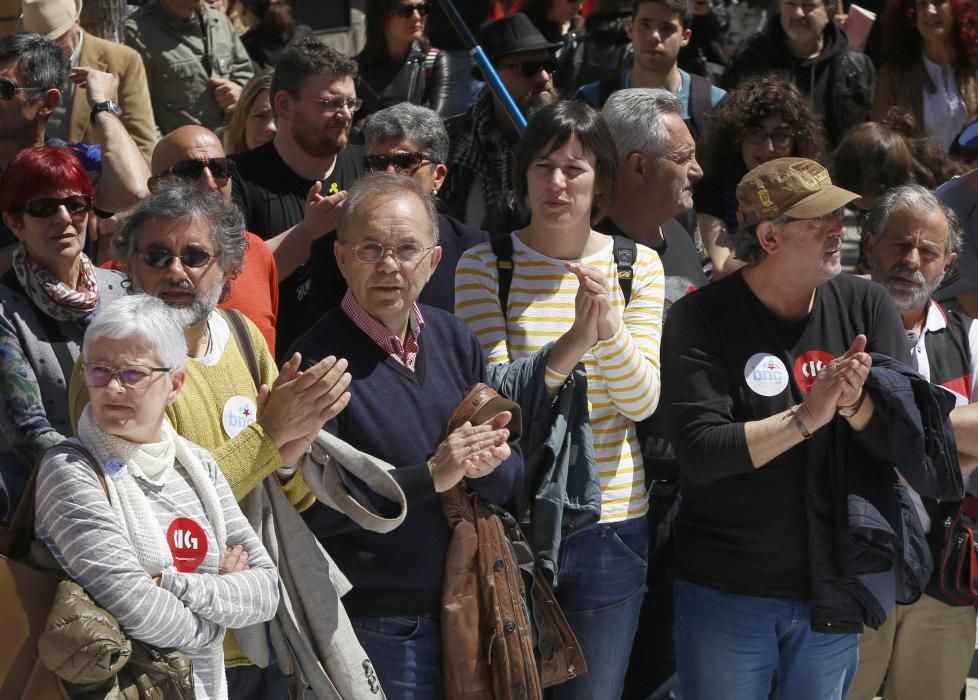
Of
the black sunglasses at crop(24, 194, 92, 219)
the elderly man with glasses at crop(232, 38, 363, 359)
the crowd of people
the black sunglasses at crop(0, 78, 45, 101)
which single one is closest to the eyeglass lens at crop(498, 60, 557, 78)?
the elderly man with glasses at crop(232, 38, 363, 359)

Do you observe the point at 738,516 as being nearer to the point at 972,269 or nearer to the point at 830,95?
the point at 972,269

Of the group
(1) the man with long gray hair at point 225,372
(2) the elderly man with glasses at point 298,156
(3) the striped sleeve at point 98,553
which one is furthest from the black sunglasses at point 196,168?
(3) the striped sleeve at point 98,553

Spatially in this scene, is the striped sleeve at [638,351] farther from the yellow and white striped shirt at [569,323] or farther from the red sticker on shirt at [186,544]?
the red sticker on shirt at [186,544]

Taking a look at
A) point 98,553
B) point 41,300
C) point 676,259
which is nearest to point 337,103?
point 676,259

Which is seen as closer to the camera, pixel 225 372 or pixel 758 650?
pixel 225 372

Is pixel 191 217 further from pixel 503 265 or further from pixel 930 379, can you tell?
pixel 930 379

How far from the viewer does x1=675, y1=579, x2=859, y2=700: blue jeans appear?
3.71 meters

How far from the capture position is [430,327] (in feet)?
11.7

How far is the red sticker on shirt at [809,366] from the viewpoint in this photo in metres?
3.69

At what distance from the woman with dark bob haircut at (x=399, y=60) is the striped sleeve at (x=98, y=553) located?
4110 mm

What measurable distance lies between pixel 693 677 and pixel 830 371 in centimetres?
100

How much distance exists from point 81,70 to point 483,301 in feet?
7.89

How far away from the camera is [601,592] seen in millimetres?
3795

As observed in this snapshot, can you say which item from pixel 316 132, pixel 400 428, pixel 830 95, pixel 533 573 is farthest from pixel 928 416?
pixel 830 95
